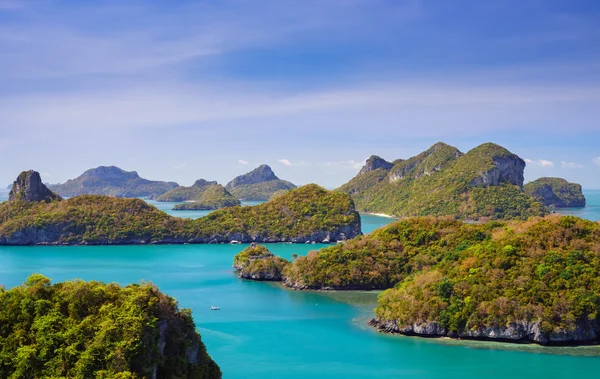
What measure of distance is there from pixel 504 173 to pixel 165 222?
260ft

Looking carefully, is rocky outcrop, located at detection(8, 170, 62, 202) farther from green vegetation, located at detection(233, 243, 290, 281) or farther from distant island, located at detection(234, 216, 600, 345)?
distant island, located at detection(234, 216, 600, 345)

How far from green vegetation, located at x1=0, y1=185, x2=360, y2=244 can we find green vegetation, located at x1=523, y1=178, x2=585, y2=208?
9562 centimetres

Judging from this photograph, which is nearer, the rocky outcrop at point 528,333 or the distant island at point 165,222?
the rocky outcrop at point 528,333

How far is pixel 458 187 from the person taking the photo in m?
132

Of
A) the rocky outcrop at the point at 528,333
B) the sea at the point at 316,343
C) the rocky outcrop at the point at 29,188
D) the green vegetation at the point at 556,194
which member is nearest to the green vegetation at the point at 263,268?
the sea at the point at 316,343

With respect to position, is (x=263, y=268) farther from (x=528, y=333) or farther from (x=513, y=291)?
(x=528, y=333)

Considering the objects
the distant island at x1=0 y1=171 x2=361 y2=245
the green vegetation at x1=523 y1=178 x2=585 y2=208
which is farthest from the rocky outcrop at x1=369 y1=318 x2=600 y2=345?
the green vegetation at x1=523 y1=178 x2=585 y2=208

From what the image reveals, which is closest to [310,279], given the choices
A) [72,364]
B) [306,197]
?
[72,364]

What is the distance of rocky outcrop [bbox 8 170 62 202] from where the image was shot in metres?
107

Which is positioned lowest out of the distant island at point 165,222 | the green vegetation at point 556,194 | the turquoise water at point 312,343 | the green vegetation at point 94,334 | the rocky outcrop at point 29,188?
the turquoise water at point 312,343

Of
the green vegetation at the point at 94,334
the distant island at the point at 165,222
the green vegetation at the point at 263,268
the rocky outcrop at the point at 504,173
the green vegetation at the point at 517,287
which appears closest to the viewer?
the green vegetation at the point at 94,334

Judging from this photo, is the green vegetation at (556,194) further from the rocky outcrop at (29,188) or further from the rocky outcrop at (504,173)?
the rocky outcrop at (29,188)

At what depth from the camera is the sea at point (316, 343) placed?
32406 mm

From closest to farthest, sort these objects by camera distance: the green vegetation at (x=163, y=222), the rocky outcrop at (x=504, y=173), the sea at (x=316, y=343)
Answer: the sea at (x=316, y=343), the green vegetation at (x=163, y=222), the rocky outcrop at (x=504, y=173)
